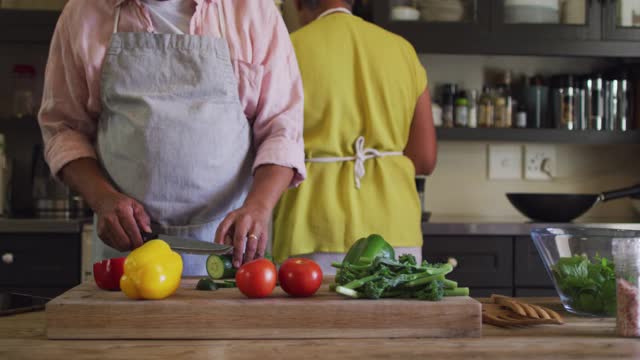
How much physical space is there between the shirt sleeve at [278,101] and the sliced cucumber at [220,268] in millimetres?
227

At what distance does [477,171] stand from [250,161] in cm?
182

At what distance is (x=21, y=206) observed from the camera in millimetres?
3229

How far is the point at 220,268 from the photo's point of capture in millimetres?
1385

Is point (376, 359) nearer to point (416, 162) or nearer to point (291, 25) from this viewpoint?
Answer: point (416, 162)

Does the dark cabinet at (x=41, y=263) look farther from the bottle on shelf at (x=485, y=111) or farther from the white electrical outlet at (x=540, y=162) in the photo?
the white electrical outlet at (x=540, y=162)

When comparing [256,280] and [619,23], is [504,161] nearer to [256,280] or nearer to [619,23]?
Result: [619,23]

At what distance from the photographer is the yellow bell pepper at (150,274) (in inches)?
45.2

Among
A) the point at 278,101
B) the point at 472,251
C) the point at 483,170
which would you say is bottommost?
the point at 472,251

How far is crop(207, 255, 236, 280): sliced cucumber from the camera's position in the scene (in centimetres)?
138

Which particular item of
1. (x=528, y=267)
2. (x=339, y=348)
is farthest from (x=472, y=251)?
(x=339, y=348)

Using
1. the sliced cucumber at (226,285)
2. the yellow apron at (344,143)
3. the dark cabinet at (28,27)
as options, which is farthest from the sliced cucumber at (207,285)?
the dark cabinet at (28,27)

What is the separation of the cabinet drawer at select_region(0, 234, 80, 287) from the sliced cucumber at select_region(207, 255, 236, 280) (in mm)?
Answer: 1389

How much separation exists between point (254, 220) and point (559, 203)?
162 centimetres

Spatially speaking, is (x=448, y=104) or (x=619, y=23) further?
(x=448, y=104)
